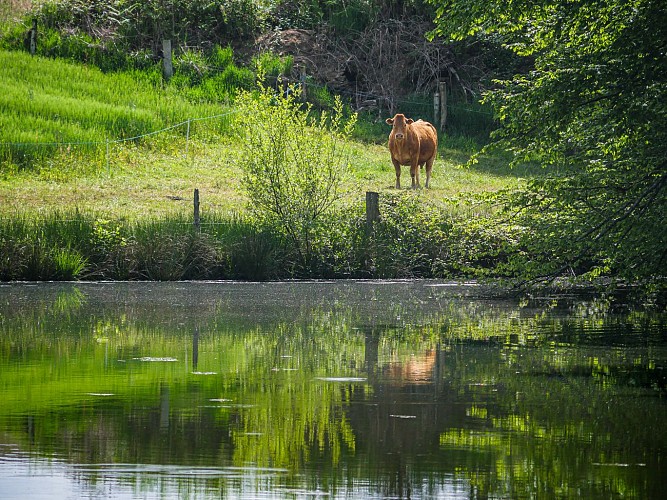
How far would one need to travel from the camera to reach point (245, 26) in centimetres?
3934

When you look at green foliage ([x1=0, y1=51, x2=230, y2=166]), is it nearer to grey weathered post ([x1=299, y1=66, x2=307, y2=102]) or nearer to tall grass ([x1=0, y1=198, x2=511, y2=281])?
grey weathered post ([x1=299, y1=66, x2=307, y2=102])

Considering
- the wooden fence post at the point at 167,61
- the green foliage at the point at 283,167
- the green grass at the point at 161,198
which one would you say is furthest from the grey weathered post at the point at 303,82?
the green foliage at the point at 283,167

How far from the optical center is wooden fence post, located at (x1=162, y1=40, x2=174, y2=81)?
119 feet

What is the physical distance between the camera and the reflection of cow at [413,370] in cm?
1005

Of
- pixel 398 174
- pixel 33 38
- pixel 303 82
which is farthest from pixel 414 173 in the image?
pixel 33 38

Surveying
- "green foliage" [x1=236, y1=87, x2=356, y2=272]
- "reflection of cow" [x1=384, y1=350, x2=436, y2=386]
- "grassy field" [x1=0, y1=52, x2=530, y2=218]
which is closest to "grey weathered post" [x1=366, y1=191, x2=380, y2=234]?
"green foliage" [x1=236, y1=87, x2=356, y2=272]

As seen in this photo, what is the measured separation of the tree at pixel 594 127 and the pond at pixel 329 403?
101cm

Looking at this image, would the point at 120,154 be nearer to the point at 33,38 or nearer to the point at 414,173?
the point at 414,173

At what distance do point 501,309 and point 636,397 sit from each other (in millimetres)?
7615

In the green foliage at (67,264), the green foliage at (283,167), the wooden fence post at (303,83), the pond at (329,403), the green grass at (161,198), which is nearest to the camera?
the pond at (329,403)

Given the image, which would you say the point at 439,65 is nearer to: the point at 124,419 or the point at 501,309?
the point at 501,309

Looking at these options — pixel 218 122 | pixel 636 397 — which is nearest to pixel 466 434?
pixel 636 397

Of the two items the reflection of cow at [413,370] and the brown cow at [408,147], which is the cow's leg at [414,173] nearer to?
the brown cow at [408,147]

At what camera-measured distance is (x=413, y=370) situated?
10.6m
